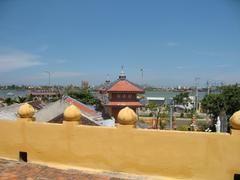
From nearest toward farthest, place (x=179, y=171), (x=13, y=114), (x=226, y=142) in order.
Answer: (x=226, y=142) → (x=179, y=171) → (x=13, y=114)

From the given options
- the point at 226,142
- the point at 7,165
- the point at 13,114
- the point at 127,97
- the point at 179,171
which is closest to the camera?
the point at 226,142

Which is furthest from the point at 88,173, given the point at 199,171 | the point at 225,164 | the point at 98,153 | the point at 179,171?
the point at 225,164

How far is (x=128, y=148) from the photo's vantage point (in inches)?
244

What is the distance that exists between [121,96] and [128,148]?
62.9 feet

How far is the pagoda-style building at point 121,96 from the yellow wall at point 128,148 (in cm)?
1766

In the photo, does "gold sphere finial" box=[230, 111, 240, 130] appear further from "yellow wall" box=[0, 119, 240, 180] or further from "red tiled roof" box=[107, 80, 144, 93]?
"red tiled roof" box=[107, 80, 144, 93]

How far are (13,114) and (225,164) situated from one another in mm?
13932

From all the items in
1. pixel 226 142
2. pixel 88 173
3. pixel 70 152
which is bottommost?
pixel 88 173

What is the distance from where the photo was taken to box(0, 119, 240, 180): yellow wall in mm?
5539

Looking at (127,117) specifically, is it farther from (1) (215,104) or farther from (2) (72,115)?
(1) (215,104)

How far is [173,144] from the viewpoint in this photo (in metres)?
5.86

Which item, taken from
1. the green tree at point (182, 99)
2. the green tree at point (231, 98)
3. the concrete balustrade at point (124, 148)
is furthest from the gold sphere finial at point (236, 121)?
the green tree at point (182, 99)

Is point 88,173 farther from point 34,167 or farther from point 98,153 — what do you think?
point 34,167

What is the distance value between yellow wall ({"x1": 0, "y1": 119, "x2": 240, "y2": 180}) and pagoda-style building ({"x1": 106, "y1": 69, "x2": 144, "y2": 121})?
17662 millimetres
